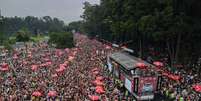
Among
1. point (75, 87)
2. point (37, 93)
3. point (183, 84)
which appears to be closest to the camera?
point (37, 93)

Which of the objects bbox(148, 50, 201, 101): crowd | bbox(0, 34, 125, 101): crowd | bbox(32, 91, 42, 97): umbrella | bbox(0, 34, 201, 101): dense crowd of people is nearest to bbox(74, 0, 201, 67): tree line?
bbox(148, 50, 201, 101): crowd

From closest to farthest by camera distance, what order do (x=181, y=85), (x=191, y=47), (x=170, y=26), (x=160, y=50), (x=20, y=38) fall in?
1. (x=181, y=85)
2. (x=170, y=26)
3. (x=191, y=47)
4. (x=160, y=50)
5. (x=20, y=38)

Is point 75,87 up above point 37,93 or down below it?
below

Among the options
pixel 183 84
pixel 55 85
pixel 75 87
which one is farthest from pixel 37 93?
pixel 183 84

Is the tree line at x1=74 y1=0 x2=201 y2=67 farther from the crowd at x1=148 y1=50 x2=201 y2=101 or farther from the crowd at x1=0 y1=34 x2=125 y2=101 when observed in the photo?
the crowd at x1=0 y1=34 x2=125 y2=101

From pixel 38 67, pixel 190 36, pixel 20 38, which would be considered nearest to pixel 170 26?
pixel 190 36

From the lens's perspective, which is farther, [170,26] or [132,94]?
[170,26]

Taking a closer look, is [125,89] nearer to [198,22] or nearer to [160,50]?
[198,22]

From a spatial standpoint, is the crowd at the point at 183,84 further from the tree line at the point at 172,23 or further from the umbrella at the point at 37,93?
the umbrella at the point at 37,93

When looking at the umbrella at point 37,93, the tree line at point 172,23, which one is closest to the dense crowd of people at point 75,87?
the umbrella at point 37,93

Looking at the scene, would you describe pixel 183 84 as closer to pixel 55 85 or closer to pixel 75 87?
pixel 75 87

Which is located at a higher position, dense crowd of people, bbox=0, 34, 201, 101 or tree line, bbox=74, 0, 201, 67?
tree line, bbox=74, 0, 201, 67
